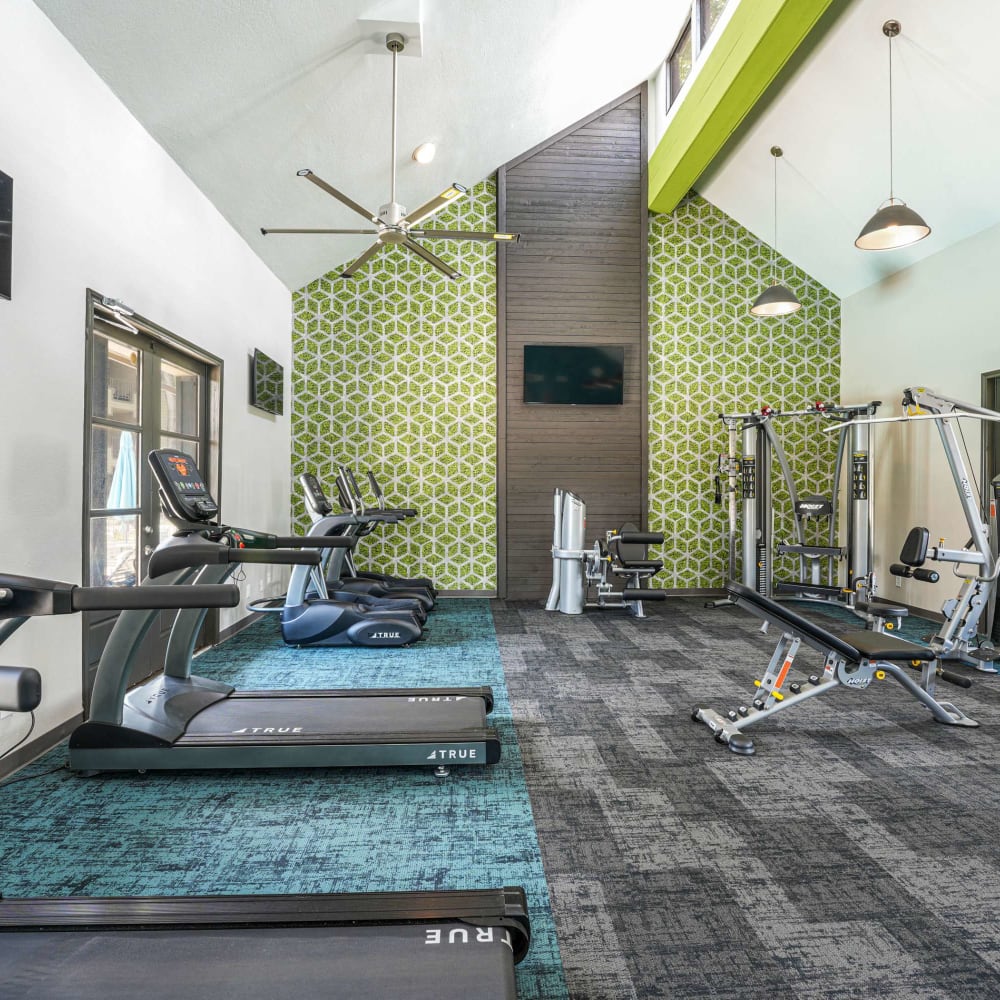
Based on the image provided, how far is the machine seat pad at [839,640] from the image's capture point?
284 centimetres

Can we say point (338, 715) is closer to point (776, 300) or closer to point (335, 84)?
point (335, 84)

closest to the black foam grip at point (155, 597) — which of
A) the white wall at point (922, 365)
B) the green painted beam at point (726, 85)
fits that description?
the green painted beam at point (726, 85)

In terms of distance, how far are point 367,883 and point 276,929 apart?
1.34ft

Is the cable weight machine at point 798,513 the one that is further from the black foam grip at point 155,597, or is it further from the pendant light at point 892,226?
the black foam grip at point 155,597

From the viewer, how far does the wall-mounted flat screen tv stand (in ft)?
8.14

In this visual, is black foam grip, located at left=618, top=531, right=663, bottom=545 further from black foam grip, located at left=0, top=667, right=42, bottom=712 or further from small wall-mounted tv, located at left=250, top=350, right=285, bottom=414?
black foam grip, located at left=0, top=667, right=42, bottom=712

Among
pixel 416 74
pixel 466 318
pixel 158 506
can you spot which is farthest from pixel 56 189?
pixel 466 318

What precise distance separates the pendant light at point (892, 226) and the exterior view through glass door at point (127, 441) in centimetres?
453

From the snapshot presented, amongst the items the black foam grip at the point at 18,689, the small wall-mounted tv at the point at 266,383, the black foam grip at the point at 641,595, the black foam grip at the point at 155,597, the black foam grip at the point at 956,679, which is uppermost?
the small wall-mounted tv at the point at 266,383

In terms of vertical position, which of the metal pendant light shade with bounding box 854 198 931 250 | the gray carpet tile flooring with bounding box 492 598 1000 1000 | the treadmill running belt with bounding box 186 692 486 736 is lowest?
the gray carpet tile flooring with bounding box 492 598 1000 1000

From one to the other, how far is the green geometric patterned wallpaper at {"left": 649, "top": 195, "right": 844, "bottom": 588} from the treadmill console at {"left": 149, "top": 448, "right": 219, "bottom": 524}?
17.0 feet

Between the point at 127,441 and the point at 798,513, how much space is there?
224 inches

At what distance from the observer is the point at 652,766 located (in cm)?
272

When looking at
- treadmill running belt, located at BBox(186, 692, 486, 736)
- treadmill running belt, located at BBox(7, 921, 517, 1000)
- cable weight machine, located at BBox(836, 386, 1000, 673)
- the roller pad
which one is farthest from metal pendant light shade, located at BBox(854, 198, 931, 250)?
treadmill running belt, located at BBox(7, 921, 517, 1000)
